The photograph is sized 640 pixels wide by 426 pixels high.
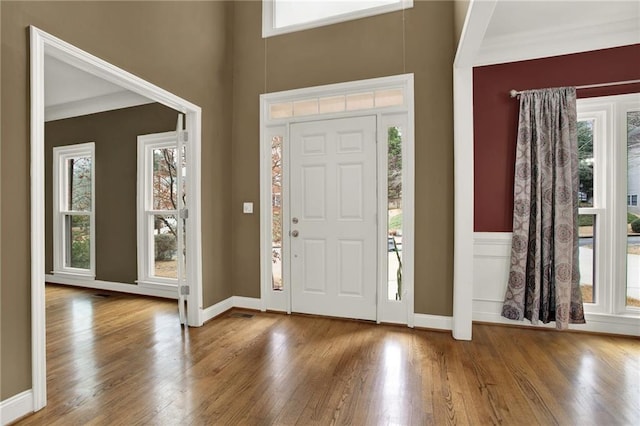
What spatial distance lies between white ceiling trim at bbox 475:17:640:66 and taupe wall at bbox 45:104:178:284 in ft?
13.0

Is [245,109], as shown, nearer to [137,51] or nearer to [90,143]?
[137,51]

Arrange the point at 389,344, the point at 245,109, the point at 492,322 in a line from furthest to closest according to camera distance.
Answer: the point at 245,109
the point at 492,322
the point at 389,344

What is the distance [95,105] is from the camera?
456 centimetres

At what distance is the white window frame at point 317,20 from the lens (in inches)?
123

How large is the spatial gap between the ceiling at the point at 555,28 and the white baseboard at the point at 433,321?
2534 millimetres

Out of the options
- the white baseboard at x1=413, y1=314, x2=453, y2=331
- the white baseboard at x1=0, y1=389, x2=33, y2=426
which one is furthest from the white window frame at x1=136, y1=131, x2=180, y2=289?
the white baseboard at x1=413, y1=314, x2=453, y2=331

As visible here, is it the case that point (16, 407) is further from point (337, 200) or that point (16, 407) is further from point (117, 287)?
point (117, 287)

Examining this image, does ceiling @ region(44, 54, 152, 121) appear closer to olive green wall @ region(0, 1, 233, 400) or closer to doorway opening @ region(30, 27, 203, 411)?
olive green wall @ region(0, 1, 233, 400)

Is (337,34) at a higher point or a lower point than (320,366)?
higher

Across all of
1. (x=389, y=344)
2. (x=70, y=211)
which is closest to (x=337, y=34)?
(x=389, y=344)

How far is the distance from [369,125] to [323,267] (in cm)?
155

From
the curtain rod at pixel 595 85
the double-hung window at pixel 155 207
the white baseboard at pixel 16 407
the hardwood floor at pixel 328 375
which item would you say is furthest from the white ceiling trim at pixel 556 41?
the white baseboard at pixel 16 407

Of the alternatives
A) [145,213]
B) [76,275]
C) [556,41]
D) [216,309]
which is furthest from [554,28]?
[76,275]

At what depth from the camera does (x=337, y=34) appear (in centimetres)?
330
